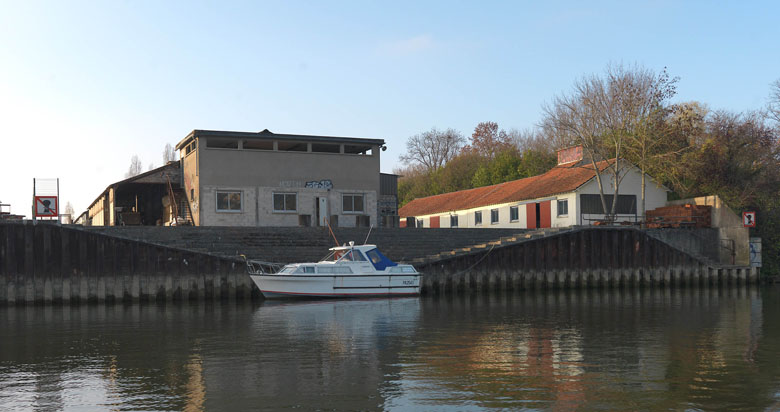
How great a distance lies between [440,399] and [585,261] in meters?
30.8

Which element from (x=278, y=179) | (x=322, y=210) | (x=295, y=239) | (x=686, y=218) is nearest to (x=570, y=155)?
(x=686, y=218)

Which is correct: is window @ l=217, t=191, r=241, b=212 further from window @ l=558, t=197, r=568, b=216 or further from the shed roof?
window @ l=558, t=197, r=568, b=216

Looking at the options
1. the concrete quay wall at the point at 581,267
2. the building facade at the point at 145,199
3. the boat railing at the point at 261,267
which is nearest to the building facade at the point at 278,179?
the building facade at the point at 145,199

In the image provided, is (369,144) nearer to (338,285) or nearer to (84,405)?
(338,285)

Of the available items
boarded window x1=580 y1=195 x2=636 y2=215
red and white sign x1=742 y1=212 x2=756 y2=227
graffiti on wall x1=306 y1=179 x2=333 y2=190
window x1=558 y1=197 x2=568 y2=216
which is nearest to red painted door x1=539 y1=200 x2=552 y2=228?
window x1=558 y1=197 x2=568 y2=216

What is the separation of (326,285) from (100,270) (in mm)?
10159

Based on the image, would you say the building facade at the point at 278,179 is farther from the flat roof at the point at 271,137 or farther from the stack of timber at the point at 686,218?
the stack of timber at the point at 686,218

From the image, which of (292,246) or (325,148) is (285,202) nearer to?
(325,148)

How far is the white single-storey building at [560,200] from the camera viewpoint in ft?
165

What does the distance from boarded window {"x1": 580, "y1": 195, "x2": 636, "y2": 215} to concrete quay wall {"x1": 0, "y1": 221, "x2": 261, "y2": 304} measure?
2591cm

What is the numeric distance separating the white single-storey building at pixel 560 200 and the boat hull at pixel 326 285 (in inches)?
610

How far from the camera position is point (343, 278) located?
32.4 meters

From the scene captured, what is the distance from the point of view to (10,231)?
104ft

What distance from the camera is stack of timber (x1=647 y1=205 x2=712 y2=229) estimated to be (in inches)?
1828
